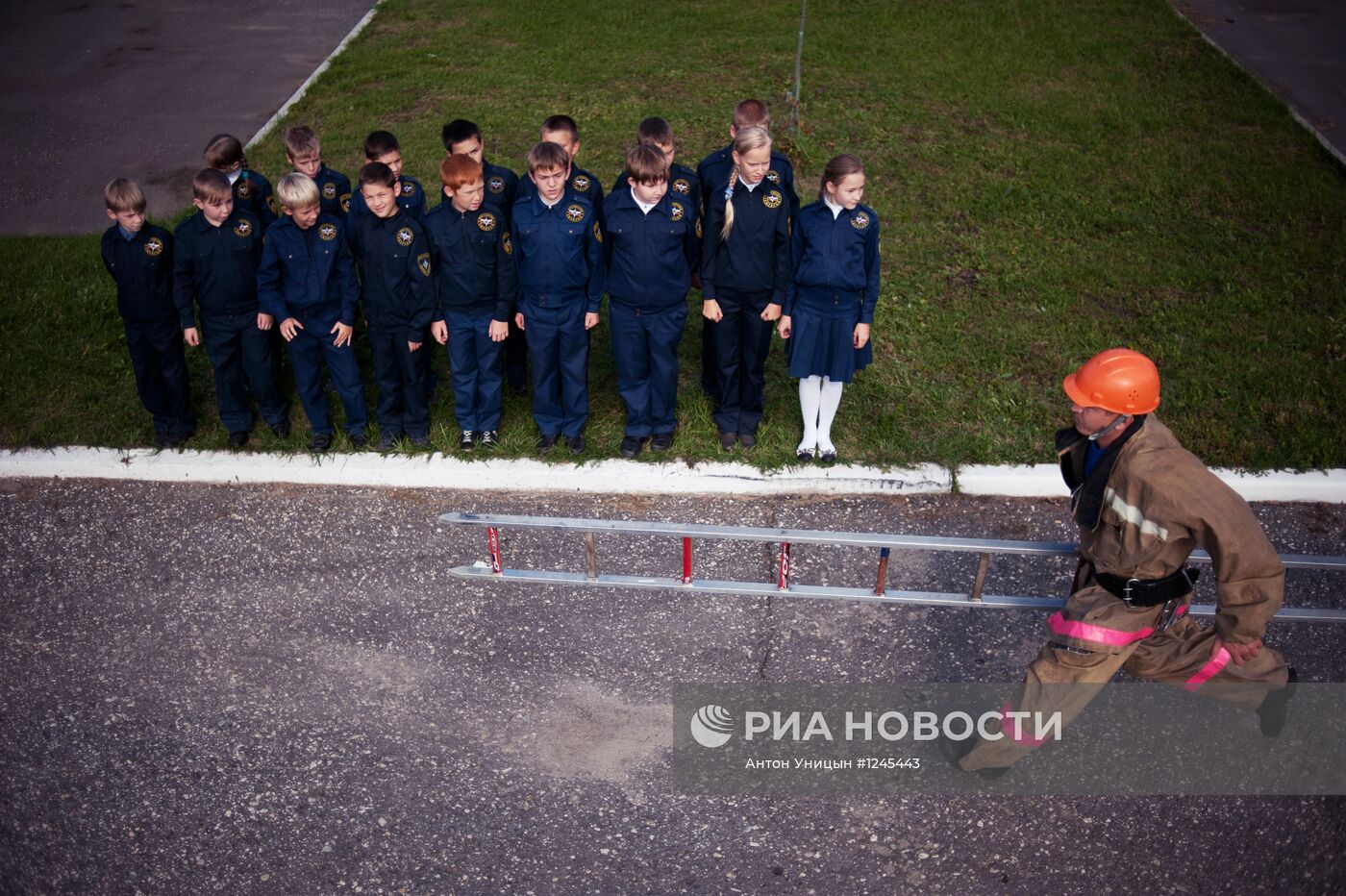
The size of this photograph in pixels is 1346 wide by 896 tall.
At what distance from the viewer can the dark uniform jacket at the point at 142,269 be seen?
6.05 metres

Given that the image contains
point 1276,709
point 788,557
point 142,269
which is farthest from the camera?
point 142,269

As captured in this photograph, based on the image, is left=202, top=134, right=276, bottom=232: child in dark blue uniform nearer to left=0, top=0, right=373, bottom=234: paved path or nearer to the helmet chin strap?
left=0, top=0, right=373, bottom=234: paved path

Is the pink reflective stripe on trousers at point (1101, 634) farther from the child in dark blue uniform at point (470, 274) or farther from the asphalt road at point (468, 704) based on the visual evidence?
the child in dark blue uniform at point (470, 274)

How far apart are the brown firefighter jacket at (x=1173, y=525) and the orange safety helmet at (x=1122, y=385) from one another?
0.10 meters

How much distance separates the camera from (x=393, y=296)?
19.9 feet

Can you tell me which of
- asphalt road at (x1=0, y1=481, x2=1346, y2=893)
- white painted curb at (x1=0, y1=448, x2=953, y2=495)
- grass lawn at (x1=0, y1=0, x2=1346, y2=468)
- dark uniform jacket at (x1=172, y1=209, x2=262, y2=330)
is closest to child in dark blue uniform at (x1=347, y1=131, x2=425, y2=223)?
dark uniform jacket at (x1=172, y1=209, x2=262, y2=330)

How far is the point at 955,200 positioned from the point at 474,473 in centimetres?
540

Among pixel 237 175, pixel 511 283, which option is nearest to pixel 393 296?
pixel 511 283

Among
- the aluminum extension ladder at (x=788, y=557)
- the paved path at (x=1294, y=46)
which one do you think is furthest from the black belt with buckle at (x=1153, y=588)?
the paved path at (x=1294, y=46)

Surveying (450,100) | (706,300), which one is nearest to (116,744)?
(706,300)

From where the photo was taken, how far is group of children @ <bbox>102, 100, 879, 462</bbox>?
588 centimetres

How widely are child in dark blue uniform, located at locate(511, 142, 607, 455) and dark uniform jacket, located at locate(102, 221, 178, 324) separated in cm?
201

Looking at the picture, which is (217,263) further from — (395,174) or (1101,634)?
(1101,634)

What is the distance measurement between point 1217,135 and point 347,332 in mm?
8957
